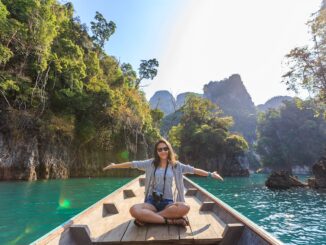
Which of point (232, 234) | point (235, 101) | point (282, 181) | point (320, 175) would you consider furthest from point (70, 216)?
point (235, 101)

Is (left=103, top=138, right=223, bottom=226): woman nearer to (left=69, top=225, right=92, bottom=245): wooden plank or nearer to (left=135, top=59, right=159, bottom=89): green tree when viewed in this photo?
(left=69, top=225, right=92, bottom=245): wooden plank

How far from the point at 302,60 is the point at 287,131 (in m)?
51.1

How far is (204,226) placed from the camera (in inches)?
157

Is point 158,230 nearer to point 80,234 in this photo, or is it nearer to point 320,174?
point 80,234

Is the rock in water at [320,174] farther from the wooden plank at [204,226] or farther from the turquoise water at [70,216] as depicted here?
the wooden plank at [204,226]

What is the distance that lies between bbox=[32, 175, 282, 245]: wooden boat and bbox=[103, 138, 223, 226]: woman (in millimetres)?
141

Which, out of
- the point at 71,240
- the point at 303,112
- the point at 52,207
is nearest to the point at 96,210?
the point at 71,240

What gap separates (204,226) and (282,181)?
19833 millimetres

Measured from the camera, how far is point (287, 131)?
67.8 metres

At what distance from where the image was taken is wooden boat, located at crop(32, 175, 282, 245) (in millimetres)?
3104

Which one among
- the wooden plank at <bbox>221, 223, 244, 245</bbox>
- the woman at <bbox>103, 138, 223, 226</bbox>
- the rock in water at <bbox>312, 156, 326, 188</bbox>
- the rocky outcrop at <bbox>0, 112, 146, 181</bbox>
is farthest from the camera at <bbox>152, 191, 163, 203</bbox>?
the rock in water at <bbox>312, 156, 326, 188</bbox>

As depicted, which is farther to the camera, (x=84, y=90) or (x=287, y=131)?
(x=287, y=131)

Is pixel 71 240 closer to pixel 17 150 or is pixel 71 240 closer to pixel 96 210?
pixel 96 210

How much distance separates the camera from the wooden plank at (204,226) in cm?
337
